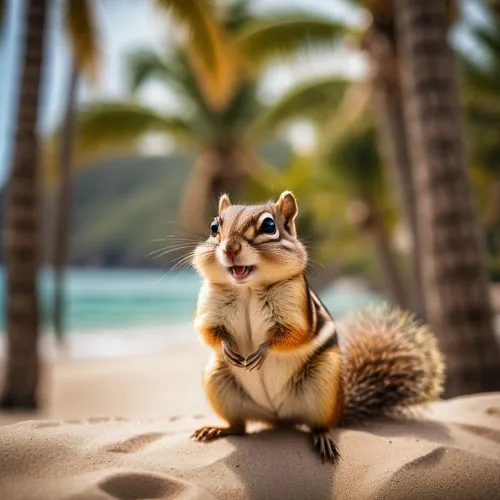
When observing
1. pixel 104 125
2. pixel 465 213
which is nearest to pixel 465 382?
pixel 465 213

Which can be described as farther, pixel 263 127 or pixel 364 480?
pixel 263 127

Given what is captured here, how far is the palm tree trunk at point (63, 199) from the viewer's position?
16.7m

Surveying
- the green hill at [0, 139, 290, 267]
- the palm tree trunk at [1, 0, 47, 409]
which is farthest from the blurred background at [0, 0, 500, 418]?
the green hill at [0, 139, 290, 267]

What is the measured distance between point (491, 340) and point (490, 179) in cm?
1913

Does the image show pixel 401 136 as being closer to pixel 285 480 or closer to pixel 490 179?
pixel 285 480

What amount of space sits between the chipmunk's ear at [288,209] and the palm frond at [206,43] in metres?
7.88

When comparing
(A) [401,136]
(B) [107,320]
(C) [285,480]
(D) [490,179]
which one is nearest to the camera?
(C) [285,480]

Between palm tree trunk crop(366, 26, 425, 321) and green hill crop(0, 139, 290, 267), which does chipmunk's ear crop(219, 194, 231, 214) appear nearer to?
palm tree trunk crop(366, 26, 425, 321)

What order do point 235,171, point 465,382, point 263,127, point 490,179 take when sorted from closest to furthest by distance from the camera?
1. point 465,382
2. point 263,127
3. point 235,171
4. point 490,179

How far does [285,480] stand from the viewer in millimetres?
2566

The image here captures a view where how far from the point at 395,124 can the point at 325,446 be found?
963 cm

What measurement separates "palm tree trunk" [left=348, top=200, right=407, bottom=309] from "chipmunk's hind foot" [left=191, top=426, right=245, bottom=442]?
53.7 ft

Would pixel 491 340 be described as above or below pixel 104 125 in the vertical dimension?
below

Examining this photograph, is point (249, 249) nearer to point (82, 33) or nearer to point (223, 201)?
point (223, 201)
